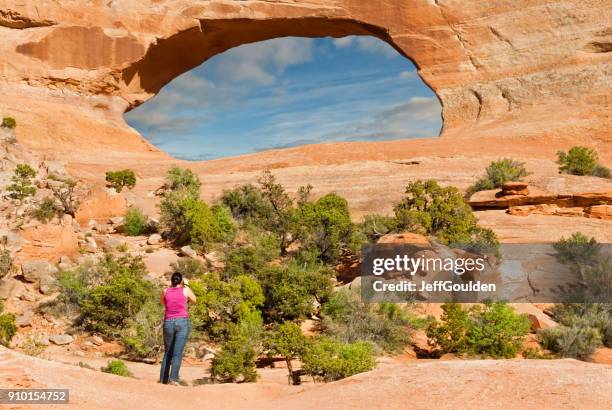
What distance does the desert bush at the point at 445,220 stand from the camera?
12.3 m

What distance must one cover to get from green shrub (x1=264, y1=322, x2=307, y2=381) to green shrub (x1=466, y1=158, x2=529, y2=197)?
10.8m

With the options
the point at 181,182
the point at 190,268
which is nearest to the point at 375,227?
the point at 190,268

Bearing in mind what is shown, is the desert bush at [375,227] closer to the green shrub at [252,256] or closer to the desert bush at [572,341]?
the green shrub at [252,256]

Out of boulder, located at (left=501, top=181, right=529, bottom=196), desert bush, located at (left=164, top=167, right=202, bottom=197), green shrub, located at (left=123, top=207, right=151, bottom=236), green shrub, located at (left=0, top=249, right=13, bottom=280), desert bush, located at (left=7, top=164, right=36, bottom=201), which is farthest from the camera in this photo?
desert bush, located at (left=164, top=167, right=202, bottom=197)

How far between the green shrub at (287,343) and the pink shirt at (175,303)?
2.06 m

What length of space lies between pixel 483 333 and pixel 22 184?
12194 millimetres

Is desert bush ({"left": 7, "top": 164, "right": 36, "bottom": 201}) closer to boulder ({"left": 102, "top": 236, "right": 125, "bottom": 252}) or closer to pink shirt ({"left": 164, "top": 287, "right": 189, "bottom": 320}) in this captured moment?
boulder ({"left": 102, "top": 236, "right": 125, "bottom": 252})

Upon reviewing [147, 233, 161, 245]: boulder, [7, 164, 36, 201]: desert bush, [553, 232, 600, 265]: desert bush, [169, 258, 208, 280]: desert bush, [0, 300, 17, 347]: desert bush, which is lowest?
[0, 300, 17, 347]: desert bush

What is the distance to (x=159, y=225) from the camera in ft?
49.1

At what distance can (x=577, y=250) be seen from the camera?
468 inches

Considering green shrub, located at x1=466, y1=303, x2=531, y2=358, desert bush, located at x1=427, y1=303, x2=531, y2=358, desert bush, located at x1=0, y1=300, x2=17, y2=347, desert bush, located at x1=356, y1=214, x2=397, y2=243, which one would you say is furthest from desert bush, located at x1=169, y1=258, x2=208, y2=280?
green shrub, located at x1=466, y1=303, x2=531, y2=358

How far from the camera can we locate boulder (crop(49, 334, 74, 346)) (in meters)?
8.70

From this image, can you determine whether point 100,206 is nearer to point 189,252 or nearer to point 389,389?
point 189,252

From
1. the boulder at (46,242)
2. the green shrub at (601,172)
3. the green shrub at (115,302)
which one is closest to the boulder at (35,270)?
the boulder at (46,242)
